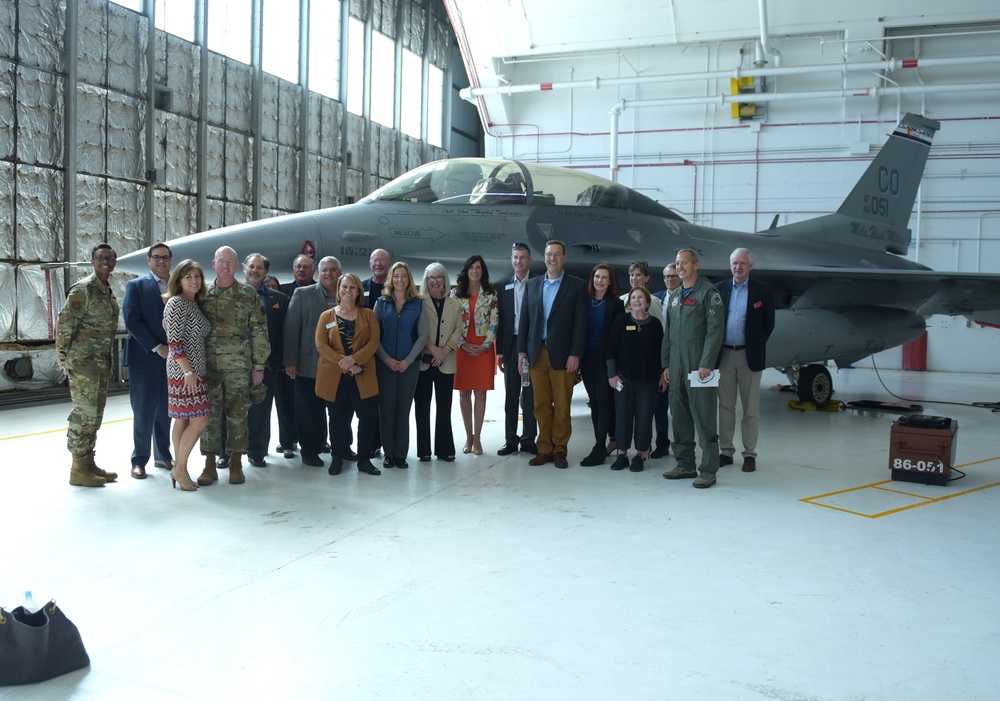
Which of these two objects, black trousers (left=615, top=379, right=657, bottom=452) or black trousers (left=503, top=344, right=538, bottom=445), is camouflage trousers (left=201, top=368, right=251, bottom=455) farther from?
black trousers (left=615, top=379, right=657, bottom=452)

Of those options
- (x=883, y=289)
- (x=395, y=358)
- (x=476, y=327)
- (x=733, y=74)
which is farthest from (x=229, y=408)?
(x=733, y=74)

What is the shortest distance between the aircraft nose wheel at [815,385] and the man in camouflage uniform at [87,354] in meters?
8.23

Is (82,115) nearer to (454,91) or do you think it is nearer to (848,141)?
(454,91)

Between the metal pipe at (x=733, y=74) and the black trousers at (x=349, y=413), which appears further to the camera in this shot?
the metal pipe at (x=733, y=74)

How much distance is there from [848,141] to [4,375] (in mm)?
16323

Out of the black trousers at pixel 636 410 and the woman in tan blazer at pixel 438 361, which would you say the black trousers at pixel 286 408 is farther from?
the black trousers at pixel 636 410

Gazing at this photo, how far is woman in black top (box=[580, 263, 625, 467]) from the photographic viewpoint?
6477 mm

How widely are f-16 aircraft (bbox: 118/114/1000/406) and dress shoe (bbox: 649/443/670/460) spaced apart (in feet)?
7.78

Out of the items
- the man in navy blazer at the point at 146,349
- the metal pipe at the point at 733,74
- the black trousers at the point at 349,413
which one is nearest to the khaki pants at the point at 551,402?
the black trousers at the point at 349,413

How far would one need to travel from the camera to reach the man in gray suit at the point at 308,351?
623cm

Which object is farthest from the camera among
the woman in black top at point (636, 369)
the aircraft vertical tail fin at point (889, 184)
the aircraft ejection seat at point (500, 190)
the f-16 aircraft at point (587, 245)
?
the aircraft vertical tail fin at point (889, 184)

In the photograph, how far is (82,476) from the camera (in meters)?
5.58

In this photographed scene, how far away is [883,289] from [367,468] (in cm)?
723

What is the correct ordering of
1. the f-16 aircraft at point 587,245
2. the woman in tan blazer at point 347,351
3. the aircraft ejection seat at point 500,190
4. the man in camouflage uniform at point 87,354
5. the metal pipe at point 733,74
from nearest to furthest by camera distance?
1. the man in camouflage uniform at point 87,354
2. the woman in tan blazer at point 347,351
3. the f-16 aircraft at point 587,245
4. the aircraft ejection seat at point 500,190
5. the metal pipe at point 733,74
